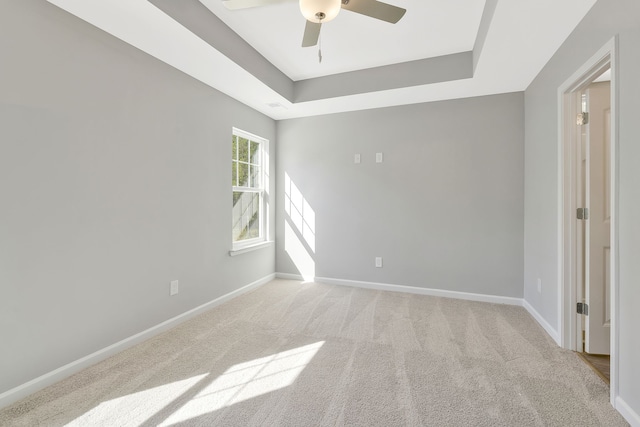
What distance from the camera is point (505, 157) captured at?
11.1 feet

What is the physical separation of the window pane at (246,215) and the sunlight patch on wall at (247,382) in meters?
1.92

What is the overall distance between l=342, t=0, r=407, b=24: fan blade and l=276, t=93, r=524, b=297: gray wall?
2.18 m

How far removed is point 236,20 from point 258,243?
263 centimetres

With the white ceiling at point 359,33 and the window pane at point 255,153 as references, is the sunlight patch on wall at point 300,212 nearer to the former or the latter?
the window pane at point 255,153

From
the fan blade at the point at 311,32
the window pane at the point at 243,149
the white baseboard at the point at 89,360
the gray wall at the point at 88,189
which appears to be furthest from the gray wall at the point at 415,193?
the fan blade at the point at 311,32

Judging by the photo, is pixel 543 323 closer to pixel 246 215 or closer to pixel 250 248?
pixel 250 248

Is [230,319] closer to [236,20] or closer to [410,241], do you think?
[410,241]

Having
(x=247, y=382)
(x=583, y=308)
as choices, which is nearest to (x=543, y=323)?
(x=583, y=308)

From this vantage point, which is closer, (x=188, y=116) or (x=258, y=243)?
(x=188, y=116)

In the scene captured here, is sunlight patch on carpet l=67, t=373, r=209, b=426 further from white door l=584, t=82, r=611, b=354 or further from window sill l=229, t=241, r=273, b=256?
white door l=584, t=82, r=611, b=354

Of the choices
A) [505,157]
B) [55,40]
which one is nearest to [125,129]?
[55,40]

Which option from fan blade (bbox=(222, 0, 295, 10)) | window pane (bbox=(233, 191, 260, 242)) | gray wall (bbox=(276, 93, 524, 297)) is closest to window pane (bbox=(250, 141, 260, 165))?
gray wall (bbox=(276, 93, 524, 297))

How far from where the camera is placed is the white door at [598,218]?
220 centimetres

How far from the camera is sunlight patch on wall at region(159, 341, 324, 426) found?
169cm
